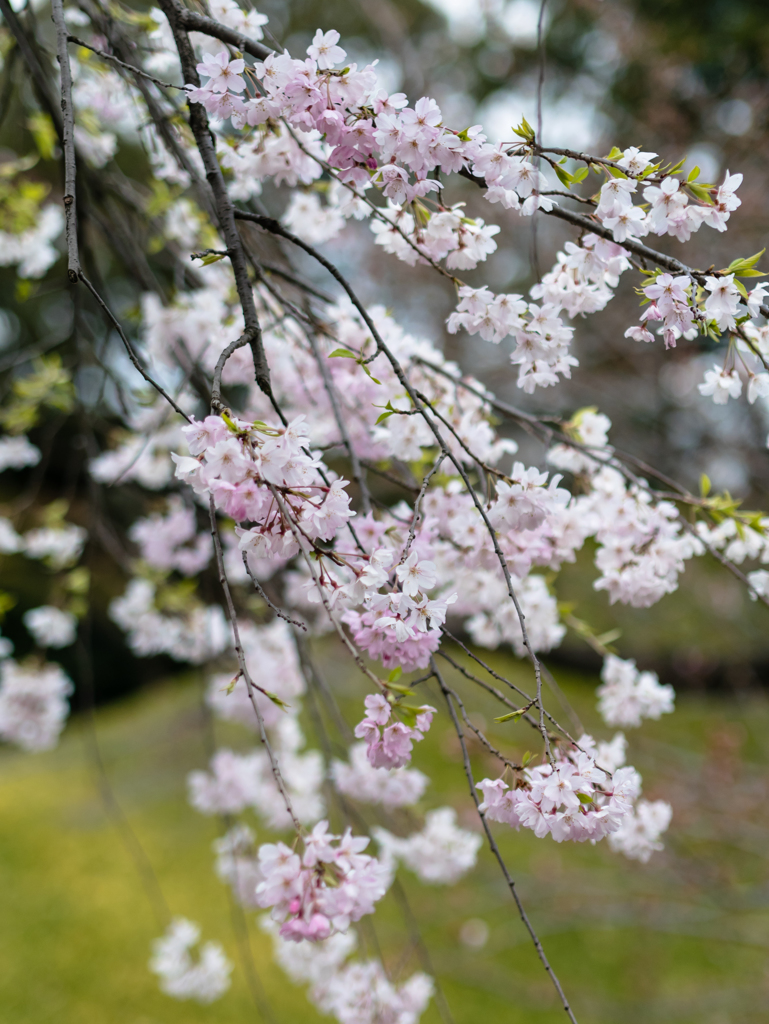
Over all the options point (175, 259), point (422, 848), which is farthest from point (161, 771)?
point (175, 259)

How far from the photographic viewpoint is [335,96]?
754 mm

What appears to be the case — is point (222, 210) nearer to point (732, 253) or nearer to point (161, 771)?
point (732, 253)

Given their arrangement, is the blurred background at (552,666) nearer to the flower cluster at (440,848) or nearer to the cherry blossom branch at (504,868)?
the cherry blossom branch at (504,868)

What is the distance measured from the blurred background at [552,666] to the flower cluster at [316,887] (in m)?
0.78

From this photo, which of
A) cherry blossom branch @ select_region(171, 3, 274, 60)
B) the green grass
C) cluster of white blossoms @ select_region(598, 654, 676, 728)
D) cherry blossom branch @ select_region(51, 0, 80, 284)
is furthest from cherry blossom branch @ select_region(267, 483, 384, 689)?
the green grass

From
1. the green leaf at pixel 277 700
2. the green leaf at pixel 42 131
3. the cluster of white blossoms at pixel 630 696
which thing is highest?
the green leaf at pixel 42 131

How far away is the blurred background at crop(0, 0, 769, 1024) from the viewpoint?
2926 mm

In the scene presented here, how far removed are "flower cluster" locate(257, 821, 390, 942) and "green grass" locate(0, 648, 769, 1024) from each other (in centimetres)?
188

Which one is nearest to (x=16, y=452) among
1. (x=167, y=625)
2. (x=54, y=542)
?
(x=54, y=542)

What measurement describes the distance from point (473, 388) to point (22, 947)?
3.41 m

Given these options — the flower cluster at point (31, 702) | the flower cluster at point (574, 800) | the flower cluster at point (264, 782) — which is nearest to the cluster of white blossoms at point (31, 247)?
the flower cluster at point (31, 702)

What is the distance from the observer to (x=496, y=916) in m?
3.43

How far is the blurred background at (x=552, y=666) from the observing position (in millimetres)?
2926

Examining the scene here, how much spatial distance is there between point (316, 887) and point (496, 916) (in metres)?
3.26
